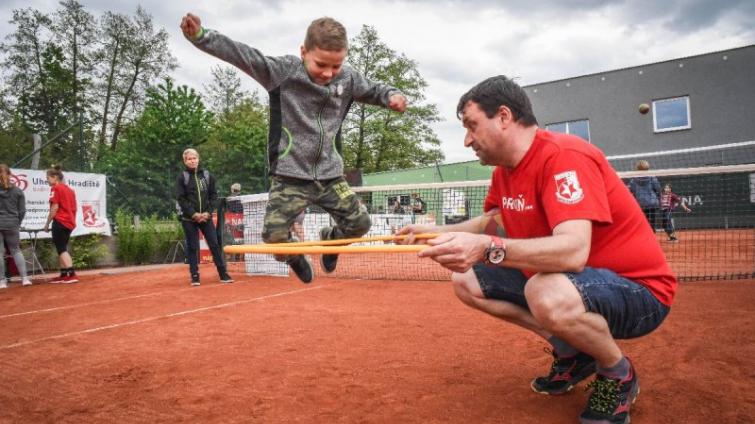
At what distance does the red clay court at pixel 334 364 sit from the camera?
2.53 meters

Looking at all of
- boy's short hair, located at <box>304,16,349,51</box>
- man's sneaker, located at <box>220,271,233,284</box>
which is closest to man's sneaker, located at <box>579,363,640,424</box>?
boy's short hair, located at <box>304,16,349,51</box>

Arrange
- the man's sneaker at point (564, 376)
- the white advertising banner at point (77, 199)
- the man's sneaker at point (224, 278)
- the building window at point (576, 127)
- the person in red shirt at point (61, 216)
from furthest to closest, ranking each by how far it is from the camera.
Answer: the building window at point (576, 127) < the white advertising banner at point (77, 199) < the person in red shirt at point (61, 216) < the man's sneaker at point (224, 278) < the man's sneaker at point (564, 376)

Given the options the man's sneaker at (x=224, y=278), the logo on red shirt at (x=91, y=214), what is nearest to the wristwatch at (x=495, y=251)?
the man's sneaker at (x=224, y=278)

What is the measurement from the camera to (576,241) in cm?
201

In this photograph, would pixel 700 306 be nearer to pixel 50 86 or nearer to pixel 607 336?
pixel 607 336

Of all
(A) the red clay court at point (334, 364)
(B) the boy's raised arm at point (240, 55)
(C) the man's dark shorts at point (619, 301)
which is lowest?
(A) the red clay court at point (334, 364)

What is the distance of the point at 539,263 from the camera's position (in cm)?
203

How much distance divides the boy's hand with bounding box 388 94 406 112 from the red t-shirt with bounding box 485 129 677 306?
147 centimetres

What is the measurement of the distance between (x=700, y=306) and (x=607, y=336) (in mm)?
3474

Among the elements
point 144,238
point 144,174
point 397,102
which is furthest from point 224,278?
point 144,174

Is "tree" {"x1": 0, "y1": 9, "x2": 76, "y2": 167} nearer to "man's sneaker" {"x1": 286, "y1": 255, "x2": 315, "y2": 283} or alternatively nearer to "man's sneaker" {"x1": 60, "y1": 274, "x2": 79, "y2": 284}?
"man's sneaker" {"x1": 60, "y1": 274, "x2": 79, "y2": 284}

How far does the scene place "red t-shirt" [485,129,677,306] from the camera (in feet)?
7.10

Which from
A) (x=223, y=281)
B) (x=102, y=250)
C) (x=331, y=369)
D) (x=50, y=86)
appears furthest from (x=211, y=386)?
(x=50, y=86)

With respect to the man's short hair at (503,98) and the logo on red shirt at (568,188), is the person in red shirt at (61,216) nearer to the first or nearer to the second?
the man's short hair at (503,98)
